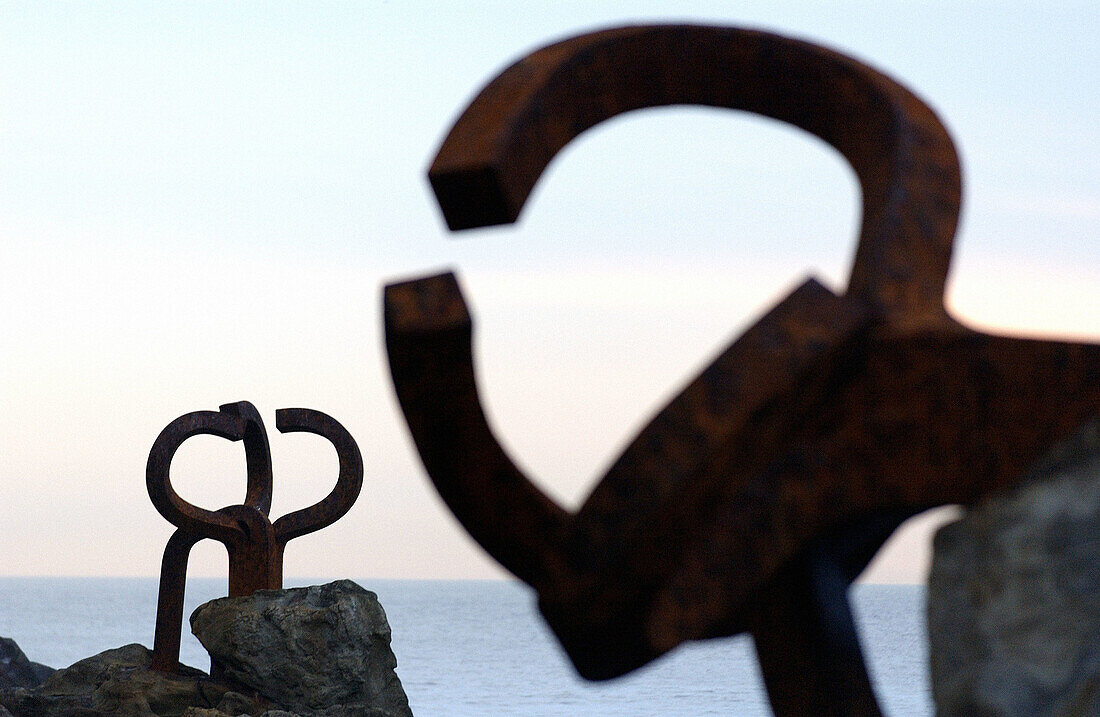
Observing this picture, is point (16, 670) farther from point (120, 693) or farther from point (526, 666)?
point (526, 666)

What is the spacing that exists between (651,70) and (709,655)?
44.4m

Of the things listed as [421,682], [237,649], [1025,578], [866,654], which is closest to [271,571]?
[237,649]

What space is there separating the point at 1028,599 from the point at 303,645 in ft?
28.1

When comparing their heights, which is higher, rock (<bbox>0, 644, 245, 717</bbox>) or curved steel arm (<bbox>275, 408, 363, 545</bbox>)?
curved steel arm (<bbox>275, 408, 363, 545</bbox>)

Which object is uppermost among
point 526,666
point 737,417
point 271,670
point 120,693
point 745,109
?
point 745,109

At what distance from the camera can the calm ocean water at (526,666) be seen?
78.4 feet

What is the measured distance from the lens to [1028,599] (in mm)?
2668

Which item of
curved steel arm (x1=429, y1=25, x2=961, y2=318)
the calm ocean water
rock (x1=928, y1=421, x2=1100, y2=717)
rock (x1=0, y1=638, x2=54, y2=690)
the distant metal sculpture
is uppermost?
curved steel arm (x1=429, y1=25, x2=961, y2=318)

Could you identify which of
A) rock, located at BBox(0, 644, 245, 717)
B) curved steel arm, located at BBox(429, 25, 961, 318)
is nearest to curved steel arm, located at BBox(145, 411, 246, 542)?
rock, located at BBox(0, 644, 245, 717)

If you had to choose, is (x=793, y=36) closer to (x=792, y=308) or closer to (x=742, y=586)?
(x=792, y=308)

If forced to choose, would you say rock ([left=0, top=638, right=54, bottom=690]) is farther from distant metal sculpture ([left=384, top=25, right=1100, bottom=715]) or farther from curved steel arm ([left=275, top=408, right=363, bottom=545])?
distant metal sculpture ([left=384, top=25, right=1100, bottom=715])

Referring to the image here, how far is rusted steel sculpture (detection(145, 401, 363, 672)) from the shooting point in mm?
10633

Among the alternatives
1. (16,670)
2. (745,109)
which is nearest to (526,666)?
(16,670)

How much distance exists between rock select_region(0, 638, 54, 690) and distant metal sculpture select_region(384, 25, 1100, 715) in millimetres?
11748
